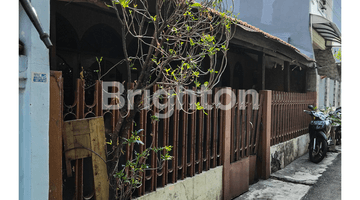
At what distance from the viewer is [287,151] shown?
6.80 metres

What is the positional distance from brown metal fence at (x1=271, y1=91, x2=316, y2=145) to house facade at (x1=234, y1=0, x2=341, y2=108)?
8.06 feet

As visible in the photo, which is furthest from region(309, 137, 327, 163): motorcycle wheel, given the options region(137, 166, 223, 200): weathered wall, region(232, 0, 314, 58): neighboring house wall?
region(232, 0, 314, 58): neighboring house wall

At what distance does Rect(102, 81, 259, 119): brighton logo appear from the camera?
8.84 feet

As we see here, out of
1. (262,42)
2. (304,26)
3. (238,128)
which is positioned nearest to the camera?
(238,128)

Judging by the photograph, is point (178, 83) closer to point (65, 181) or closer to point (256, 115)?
point (65, 181)

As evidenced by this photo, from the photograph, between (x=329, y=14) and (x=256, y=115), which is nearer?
(x=256, y=115)

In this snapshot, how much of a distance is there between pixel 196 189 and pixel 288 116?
430 centimetres

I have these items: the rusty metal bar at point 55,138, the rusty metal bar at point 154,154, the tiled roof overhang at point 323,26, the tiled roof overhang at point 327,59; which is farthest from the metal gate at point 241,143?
the tiled roof overhang at point 327,59

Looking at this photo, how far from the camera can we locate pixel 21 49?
2.15m

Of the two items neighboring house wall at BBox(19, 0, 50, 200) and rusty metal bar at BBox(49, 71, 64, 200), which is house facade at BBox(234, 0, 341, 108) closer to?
rusty metal bar at BBox(49, 71, 64, 200)

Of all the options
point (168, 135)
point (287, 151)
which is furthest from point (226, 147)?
point (287, 151)

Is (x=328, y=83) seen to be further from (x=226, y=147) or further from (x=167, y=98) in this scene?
(x=167, y=98)

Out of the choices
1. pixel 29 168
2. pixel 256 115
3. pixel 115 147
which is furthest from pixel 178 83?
pixel 256 115

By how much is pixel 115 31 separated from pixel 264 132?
392 centimetres
